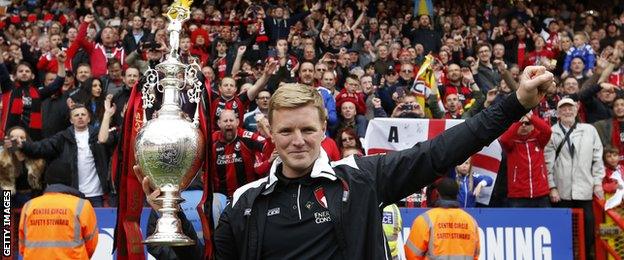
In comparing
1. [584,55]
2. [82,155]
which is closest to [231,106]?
[82,155]

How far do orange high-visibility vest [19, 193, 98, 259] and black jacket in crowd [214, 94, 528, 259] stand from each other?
180 inches

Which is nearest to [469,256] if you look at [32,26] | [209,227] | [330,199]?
[209,227]

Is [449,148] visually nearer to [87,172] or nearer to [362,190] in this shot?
[362,190]

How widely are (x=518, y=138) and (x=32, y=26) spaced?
35.0ft

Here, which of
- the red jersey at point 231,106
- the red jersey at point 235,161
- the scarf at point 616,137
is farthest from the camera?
the scarf at point 616,137

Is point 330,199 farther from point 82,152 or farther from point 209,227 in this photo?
point 82,152

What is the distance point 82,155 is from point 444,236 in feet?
14.7

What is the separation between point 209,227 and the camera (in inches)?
201

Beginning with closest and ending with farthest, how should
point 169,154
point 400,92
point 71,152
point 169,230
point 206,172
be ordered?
point 169,230
point 169,154
point 206,172
point 71,152
point 400,92

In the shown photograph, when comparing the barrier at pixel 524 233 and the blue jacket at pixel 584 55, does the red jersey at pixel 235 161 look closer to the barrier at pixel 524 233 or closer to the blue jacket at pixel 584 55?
the barrier at pixel 524 233

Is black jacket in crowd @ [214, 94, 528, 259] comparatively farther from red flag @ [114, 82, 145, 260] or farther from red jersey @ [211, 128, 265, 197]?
→ red jersey @ [211, 128, 265, 197]

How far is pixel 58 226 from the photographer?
7.84 m

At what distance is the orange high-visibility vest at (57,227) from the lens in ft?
25.7

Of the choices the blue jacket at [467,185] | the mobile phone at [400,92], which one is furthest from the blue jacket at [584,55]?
the blue jacket at [467,185]
